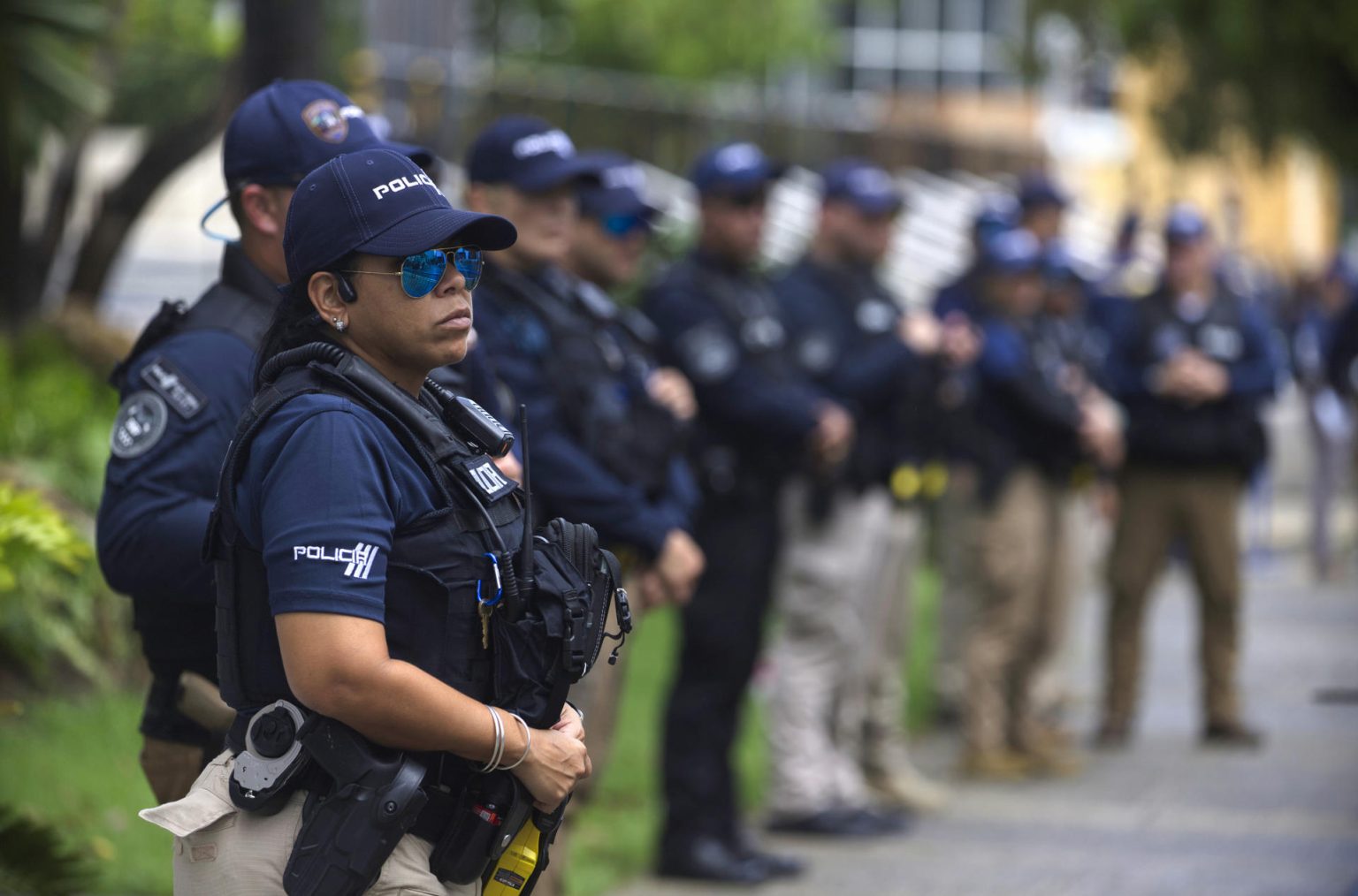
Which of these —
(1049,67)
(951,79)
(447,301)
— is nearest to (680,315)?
(447,301)

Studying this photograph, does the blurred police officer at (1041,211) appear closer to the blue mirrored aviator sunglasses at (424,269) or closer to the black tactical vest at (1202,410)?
the black tactical vest at (1202,410)

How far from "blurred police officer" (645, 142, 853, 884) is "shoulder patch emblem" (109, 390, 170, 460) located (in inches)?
112

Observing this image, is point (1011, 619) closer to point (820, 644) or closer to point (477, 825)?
point (820, 644)

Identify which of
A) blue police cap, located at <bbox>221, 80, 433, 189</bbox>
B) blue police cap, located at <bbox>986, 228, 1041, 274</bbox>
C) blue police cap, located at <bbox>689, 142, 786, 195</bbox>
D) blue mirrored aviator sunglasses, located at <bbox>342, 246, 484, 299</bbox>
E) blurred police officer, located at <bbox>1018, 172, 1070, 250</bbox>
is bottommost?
blurred police officer, located at <bbox>1018, 172, 1070, 250</bbox>

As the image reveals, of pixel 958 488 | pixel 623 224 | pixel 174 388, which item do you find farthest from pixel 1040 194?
pixel 174 388

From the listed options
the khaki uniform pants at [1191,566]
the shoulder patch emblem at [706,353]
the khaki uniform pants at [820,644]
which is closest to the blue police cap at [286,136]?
the shoulder patch emblem at [706,353]

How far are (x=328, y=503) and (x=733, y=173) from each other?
3.74 m

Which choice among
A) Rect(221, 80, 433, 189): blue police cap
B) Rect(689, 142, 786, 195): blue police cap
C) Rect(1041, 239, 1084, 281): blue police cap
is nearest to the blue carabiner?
Rect(221, 80, 433, 189): blue police cap

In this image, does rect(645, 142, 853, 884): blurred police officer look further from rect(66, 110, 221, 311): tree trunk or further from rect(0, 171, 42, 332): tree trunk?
rect(0, 171, 42, 332): tree trunk

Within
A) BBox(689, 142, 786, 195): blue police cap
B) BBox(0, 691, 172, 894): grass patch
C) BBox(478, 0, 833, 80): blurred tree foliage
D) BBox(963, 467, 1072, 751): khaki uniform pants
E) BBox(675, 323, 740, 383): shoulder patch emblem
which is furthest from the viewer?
BBox(478, 0, 833, 80): blurred tree foliage

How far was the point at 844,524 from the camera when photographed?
6738 millimetres

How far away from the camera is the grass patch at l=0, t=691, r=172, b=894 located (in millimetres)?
5738

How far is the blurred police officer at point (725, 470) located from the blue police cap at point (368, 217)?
325cm

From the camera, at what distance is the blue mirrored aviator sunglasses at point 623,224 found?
5457 mm
